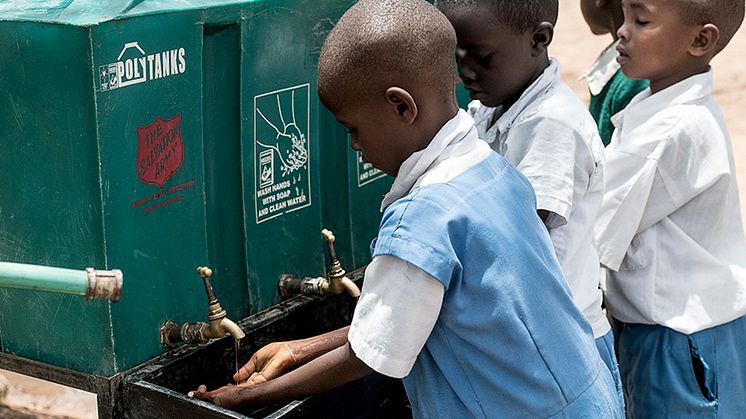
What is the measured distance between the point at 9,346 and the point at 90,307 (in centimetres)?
33

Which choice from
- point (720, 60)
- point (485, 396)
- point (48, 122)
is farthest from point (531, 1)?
point (720, 60)

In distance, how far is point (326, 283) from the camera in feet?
9.04

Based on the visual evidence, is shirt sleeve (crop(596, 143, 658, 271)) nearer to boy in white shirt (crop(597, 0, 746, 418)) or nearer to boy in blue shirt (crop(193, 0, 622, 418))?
boy in white shirt (crop(597, 0, 746, 418))

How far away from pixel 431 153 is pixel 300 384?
1.71 feet

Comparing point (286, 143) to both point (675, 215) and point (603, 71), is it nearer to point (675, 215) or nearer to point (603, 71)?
point (675, 215)

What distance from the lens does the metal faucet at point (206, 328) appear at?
95.0 inches

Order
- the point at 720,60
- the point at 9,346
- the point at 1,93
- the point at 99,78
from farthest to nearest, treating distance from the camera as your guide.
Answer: the point at 720,60 < the point at 9,346 < the point at 1,93 < the point at 99,78

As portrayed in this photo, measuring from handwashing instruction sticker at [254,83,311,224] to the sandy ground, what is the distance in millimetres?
1802

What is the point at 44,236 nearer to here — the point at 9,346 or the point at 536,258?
the point at 9,346

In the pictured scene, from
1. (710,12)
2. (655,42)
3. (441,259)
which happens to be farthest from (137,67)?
(710,12)

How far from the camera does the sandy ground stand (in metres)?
4.21

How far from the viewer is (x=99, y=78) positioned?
2.15 metres

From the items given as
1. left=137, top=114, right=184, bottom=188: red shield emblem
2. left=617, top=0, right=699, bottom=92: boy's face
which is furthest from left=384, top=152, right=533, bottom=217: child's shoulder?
left=617, top=0, right=699, bottom=92: boy's face

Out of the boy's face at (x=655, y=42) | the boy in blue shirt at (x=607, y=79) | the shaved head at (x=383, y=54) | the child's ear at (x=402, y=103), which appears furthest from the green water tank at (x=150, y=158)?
the boy in blue shirt at (x=607, y=79)
